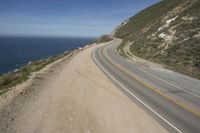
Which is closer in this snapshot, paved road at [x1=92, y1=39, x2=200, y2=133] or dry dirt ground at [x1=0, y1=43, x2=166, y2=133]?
dry dirt ground at [x1=0, y1=43, x2=166, y2=133]

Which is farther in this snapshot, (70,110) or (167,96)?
(167,96)

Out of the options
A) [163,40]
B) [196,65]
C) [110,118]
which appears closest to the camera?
[110,118]

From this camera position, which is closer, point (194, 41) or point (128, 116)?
point (128, 116)

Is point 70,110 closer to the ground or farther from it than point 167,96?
farther from it

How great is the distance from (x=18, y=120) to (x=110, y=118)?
488 centimetres

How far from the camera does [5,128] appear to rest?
32.1 ft

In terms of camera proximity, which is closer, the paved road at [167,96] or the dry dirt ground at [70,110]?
the dry dirt ground at [70,110]

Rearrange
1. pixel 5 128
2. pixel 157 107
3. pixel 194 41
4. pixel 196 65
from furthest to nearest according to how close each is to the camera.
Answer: pixel 194 41 → pixel 196 65 → pixel 157 107 → pixel 5 128

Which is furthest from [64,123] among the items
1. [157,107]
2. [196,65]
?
[196,65]

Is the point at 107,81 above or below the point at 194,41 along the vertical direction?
below

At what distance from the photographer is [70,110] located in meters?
12.4

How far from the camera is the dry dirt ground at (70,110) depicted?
1026 cm

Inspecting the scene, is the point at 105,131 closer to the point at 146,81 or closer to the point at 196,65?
the point at 146,81

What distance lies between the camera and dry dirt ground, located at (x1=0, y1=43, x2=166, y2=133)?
404 inches
